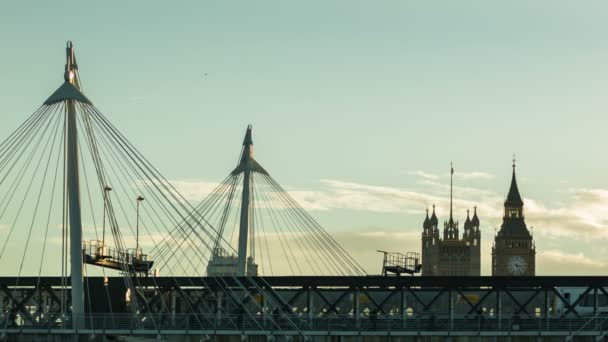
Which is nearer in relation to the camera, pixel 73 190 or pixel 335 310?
pixel 73 190

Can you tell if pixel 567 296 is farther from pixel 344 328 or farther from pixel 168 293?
pixel 168 293

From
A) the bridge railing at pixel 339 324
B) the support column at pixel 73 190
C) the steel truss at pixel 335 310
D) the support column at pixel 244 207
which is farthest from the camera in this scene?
the support column at pixel 244 207

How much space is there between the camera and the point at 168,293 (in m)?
128

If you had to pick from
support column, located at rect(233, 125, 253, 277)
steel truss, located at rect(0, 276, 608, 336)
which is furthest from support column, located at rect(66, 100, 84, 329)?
support column, located at rect(233, 125, 253, 277)

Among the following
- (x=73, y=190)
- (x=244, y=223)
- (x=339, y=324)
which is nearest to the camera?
(x=73, y=190)

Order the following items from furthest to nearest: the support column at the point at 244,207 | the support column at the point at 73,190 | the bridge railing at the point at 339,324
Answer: the support column at the point at 244,207
the bridge railing at the point at 339,324
the support column at the point at 73,190

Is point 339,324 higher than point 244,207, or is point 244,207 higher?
point 244,207

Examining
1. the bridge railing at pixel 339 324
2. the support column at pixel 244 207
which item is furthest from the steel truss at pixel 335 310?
the support column at pixel 244 207

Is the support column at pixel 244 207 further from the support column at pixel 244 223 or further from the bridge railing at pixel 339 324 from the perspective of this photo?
the bridge railing at pixel 339 324

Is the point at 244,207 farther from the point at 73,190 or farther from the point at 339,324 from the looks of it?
the point at 73,190

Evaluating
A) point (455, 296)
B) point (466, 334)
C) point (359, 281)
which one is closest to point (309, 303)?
point (359, 281)

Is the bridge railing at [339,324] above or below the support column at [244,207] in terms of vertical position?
below

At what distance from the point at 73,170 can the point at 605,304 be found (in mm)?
48350

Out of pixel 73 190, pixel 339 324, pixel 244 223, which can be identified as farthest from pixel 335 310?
pixel 73 190
